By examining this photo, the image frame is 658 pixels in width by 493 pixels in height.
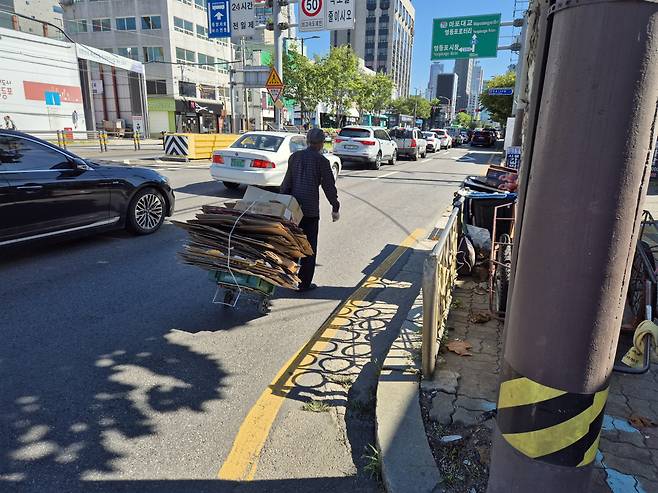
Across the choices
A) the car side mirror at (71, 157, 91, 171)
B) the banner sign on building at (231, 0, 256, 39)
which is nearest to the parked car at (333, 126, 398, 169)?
the banner sign on building at (231, 0, 256, 39)

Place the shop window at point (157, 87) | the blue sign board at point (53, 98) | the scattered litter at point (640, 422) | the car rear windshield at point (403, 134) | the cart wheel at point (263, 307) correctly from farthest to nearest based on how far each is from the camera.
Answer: the shop window at point (157, 87) → the blue sign board at point (53, 98) → the car rear windshield at point (403, 134) → the cart wheel at point (263, 307) → the scattered litter at point (640, 422)

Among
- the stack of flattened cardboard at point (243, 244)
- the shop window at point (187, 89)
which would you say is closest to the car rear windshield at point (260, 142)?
the stack of flattened cardboard at point (243, 244)

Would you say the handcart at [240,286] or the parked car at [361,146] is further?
the parked car at [361,146]

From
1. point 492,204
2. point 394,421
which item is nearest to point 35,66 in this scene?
point 492,204

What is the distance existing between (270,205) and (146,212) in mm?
3819

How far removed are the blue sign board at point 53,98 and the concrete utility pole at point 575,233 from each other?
121 feet

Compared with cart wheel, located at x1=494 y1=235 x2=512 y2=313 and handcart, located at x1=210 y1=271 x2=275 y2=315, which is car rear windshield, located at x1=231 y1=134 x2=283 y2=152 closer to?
handcart, located at x1=210 y1=271 x2=275 y2=315

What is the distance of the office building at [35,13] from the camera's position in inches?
1485

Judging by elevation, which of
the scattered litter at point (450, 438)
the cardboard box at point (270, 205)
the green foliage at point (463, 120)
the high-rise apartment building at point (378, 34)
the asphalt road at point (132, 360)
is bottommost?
the asphalt road at point (132, 360)

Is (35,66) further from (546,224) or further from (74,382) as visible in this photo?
(546,224)

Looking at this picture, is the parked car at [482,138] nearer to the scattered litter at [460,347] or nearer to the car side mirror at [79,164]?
the car side mirror at [79,164]

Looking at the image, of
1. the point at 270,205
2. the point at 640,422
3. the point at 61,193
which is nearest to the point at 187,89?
the point at 61,193

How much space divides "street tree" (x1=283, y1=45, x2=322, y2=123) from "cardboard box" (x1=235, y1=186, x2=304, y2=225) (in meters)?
38.2

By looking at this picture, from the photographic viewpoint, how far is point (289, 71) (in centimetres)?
4062
